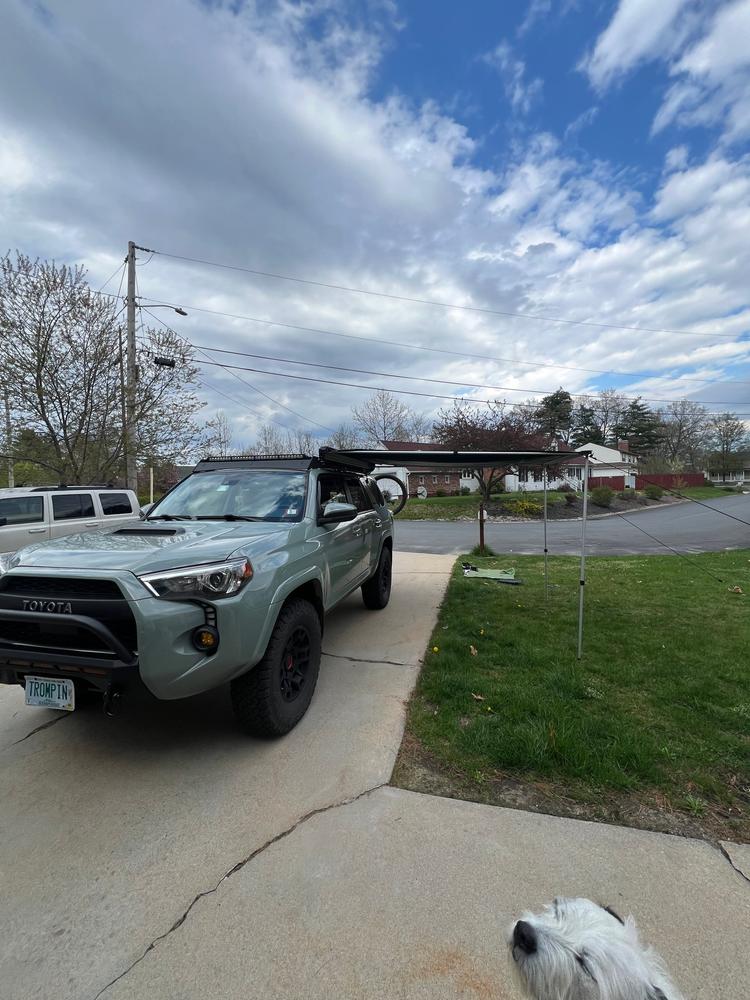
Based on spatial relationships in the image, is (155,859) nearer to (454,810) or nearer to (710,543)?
(454,810)

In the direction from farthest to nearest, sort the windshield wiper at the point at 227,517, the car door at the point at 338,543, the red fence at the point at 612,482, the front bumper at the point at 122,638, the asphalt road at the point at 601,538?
the red fence at the point at 612,482 < the asphalt road at the point at 601,538 < the car door at the point at 338,543 < the windshield wiper at the point at 227,517 < the front bumper at the point at 122,638

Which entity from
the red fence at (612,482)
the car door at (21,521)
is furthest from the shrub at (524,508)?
the car door at (21,521)

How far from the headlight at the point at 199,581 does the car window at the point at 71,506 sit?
727 cm

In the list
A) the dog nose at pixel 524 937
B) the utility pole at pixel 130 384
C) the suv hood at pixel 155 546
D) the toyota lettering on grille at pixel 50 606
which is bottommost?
the dog nose at pixel 524 937

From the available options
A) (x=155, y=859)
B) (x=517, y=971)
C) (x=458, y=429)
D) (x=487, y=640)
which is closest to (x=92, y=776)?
(x=155, y=859)

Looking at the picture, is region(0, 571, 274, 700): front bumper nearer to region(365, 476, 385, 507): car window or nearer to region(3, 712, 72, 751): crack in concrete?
region(3, 712, 72, 751): crack in concrete

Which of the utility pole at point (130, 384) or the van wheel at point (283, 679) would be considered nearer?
the van wheel at point (283, 679)

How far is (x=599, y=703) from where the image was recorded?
11.3 feet

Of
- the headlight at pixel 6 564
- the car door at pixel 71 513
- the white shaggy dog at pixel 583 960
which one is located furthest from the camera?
the car door at pixel 71 513

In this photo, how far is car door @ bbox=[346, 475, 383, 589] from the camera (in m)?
5.02

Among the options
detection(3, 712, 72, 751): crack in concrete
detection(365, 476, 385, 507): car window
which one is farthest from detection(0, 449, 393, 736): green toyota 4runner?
detection(365, 476, 385, 507): car window

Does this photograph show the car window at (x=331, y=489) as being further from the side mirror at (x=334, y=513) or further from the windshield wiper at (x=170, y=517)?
the windshield wiper at (x=170, y=517)

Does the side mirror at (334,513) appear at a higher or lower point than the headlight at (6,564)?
higher

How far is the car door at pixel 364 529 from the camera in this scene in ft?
16.5
